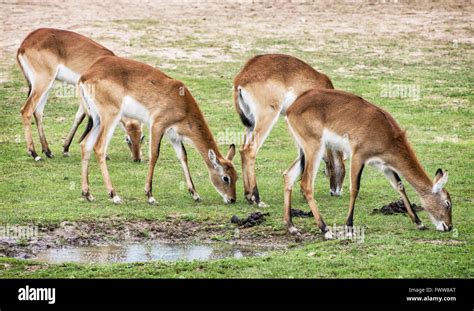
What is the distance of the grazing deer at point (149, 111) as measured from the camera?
14711 millimetres

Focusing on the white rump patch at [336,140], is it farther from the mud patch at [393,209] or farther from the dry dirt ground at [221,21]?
the dry dirt ground at [221,21]

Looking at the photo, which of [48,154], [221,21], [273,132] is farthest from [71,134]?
[221,21]

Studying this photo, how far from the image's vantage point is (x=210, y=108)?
834 inches

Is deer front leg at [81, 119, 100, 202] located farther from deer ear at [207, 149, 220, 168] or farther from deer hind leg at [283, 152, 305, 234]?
deer hind leg at [283, 152, 305, 234]

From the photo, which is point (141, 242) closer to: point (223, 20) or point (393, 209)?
point (393, 209)

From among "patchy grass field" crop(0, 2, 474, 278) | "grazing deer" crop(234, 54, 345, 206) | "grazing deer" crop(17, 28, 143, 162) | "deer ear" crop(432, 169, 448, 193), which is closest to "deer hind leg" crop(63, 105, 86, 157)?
"grazing deer" crop(17, 28, 143, 162)

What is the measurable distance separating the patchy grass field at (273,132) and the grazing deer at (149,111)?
0.41 metres

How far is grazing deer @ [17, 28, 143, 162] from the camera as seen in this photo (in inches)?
681

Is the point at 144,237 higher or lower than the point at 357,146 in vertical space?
lower

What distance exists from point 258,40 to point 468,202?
13.3m

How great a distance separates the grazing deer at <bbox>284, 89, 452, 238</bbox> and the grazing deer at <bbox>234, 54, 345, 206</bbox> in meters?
2.15

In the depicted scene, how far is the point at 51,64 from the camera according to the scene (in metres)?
17.4

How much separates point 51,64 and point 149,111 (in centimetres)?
341

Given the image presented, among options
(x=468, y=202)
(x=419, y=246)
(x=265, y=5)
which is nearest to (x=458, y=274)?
(x=419, y=246)
